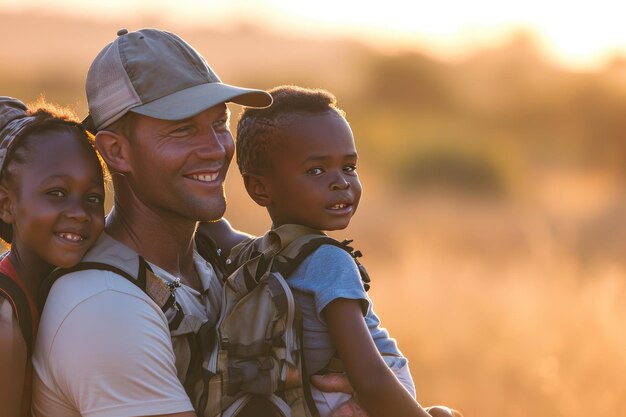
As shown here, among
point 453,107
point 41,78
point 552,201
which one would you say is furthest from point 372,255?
point 41,78

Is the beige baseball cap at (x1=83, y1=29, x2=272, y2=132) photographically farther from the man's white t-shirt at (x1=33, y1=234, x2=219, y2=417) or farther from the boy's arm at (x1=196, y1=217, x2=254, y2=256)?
the boy's arm at (x1=196, y1=217, x2=254, y2=256)

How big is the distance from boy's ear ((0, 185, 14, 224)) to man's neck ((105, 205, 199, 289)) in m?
0.35

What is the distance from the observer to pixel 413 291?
10438mm

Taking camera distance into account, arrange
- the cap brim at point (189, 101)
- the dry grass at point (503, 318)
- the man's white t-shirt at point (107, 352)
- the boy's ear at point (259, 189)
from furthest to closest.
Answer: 1. the dry grass at point (503, 318)
2. the boy's ear at point (259, 189)
3. the cap brim at point (189, 101)
4. the man's white t-shirt at point (107, 352)

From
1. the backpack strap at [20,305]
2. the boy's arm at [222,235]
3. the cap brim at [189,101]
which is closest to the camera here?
the backpack strap at [20,305]

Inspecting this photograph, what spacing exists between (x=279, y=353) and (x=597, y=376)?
501 cm

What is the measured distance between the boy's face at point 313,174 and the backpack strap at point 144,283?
63cm

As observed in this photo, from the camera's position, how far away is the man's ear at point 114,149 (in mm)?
3803

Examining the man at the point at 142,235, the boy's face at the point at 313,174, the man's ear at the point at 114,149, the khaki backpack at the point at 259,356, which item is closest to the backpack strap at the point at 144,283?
the man at the point at 142,235

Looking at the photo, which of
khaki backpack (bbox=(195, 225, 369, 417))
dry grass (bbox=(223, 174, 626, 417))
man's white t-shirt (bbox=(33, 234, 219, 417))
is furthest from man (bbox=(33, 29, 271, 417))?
dry grass (bbox=(223, 174, 626, 417))

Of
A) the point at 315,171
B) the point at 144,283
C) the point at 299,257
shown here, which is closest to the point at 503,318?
the point at 315,171

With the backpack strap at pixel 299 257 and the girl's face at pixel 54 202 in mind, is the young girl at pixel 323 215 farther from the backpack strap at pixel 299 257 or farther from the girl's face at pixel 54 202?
the girl's face at pixel 54 202

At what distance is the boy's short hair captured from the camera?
4.11 m

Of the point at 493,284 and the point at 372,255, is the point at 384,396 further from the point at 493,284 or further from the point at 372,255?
the point at 372,255
